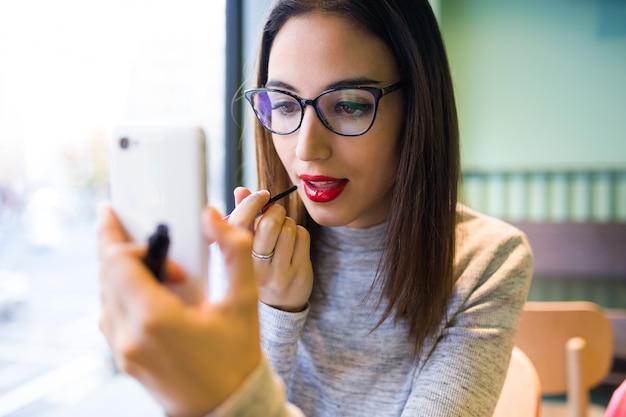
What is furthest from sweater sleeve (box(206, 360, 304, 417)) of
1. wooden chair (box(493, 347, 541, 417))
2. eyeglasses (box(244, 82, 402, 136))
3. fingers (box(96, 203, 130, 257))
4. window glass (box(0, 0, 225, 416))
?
window glass (box(0, 0, 225, 416))

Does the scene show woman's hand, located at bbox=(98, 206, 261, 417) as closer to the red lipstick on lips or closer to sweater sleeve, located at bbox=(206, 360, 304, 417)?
sweater sleeve, located at bbox=(206, 360, 304, 417)

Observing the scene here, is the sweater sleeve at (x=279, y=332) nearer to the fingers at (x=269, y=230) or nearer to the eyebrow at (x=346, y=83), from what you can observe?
the fingers at (x=269, y=230)

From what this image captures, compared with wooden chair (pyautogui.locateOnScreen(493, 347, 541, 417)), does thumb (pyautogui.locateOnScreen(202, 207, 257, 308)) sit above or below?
above

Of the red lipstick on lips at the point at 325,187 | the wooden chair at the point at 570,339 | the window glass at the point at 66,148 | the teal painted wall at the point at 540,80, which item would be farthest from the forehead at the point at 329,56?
the teal painted wall at the point at 540,80

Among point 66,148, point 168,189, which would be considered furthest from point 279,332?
point 66,148

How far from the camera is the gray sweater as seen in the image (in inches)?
28.1

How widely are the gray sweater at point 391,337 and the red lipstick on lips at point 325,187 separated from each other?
0.47ft

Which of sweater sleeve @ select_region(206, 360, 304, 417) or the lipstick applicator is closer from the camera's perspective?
sweater sleeve @ select_region(206, 360, 304, 417)

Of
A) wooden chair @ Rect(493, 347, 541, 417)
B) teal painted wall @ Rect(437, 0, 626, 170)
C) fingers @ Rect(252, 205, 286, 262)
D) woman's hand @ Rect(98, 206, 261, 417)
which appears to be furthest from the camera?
teal painted wall @ Rect(437, 0, 626, 170)

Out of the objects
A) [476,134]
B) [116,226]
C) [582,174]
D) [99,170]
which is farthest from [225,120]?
[582,174]

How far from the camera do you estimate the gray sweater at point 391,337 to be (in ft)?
2.34

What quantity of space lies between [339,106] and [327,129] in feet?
0.11

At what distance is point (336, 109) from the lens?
688 millimetres

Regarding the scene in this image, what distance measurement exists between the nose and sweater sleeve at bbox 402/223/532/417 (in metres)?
0.30
